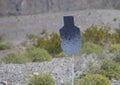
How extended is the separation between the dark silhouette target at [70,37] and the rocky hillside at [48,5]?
42.1 metres

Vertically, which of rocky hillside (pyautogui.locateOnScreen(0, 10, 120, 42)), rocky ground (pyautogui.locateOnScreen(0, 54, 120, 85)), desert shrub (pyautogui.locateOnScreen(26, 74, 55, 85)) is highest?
desert shrub (pyautogui.locateOnScreen(26, 74, 55, 85))

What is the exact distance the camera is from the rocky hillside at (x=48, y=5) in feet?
168

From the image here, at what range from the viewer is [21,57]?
15820 mm

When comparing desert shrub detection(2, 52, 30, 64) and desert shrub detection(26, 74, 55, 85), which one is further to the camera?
desert shrub detection(2, 52, 30, 64)

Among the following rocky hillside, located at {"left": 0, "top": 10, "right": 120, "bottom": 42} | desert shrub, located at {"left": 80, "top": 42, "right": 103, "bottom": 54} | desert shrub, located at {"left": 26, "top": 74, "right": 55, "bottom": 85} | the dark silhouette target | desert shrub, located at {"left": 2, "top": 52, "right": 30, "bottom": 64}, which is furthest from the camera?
rocky hillside, located at {"left": 0, "top": 10, "right": 120, "bottom": 42}

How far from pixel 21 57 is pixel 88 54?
7.77ft

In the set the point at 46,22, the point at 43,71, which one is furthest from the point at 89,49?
the point at 46,22

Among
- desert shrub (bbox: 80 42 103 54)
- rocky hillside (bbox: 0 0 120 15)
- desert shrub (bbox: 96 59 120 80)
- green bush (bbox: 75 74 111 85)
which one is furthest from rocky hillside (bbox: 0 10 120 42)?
green bush (bbox: 75 74 111 85)

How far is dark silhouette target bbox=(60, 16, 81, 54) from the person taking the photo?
339 inches

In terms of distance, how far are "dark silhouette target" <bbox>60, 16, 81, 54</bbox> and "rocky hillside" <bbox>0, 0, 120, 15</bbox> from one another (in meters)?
42.1

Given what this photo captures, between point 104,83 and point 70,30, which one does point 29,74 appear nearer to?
point 104,83

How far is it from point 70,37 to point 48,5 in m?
44.8

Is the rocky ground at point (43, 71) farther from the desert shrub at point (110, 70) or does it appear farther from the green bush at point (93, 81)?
the green bush at point (93, 81)

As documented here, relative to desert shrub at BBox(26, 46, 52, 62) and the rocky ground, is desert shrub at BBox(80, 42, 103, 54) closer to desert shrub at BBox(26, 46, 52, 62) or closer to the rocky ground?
the rocky ground
